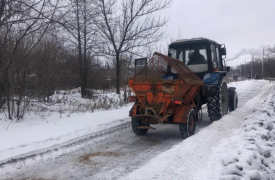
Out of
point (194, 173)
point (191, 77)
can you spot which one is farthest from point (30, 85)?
point (194, 173)

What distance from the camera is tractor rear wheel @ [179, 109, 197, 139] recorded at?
302 inches

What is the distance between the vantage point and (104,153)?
21.5 feet

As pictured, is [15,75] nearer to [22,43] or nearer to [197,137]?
[22,43]

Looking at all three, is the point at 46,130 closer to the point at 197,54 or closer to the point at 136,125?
the point at 136,125

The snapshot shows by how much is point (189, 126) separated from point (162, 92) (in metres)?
1.18

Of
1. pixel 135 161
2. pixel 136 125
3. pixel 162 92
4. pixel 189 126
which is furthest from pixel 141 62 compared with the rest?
pixel 135 161

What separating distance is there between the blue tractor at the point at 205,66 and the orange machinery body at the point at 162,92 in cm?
112

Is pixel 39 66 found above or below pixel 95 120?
above

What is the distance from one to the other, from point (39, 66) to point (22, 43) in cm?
108

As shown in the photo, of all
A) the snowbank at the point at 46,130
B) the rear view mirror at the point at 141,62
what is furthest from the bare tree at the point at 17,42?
the rear view mirror at the point at 141,62

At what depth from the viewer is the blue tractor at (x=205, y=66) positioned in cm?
928

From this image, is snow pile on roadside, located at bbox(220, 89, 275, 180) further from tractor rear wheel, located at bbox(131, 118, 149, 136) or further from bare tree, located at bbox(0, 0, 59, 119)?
bare tree, located at bbox(0, 0, 59, 119)

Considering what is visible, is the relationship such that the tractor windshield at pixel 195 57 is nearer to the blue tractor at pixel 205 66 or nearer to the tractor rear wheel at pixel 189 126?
the blue tractor at pixel 205 66

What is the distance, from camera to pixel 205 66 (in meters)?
9.77
